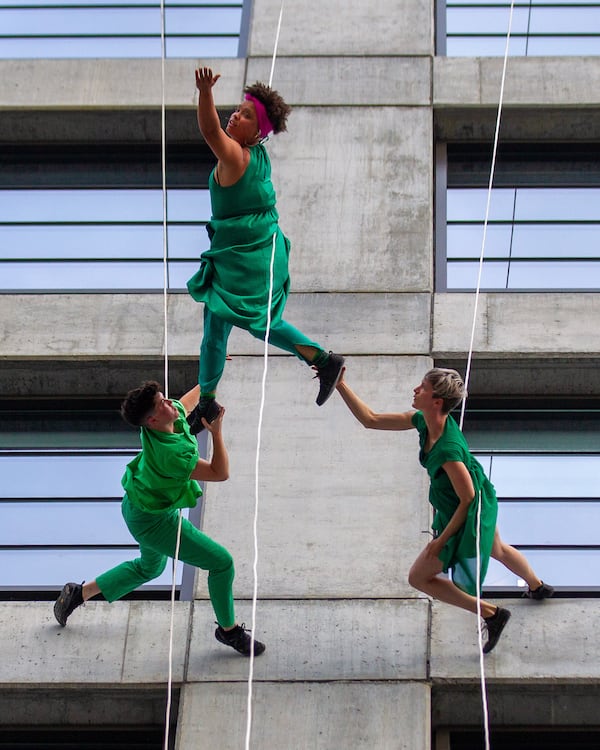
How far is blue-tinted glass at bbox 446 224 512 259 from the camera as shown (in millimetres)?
12570

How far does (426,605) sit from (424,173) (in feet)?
13.5

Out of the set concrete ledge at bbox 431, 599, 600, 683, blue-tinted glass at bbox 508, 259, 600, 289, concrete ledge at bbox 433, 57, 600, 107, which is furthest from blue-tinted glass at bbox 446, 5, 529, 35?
concrete ledge at bbox 431, 599, 600, 683

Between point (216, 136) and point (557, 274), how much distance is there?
4.65 m

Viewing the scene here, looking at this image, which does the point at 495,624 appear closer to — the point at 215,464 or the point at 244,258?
the point at 215,464

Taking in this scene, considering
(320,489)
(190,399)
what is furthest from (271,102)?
(320,489)

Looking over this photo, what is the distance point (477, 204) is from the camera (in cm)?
1299

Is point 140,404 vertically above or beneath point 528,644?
above

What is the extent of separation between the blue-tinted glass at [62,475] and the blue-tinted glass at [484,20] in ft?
18.9

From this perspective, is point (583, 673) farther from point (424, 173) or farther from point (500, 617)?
point (424, 173)

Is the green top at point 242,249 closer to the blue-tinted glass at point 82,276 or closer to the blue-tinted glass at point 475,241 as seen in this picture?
the blue-tinted glass at point 82,276

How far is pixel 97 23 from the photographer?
14.6 m

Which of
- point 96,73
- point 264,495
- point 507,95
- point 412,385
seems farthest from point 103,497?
point 507,95

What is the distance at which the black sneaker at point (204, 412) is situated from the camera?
9.02 metres

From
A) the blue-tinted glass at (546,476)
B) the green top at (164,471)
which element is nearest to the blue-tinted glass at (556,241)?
the blue-tinted glass at (546,476)
